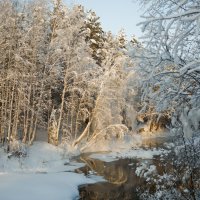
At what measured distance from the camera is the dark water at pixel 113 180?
13024 millimetres

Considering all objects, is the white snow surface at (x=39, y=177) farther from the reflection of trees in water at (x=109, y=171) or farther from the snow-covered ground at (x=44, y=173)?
the reflection of trees in water at (x=109, y=171)

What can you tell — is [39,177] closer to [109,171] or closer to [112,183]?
[112,183]

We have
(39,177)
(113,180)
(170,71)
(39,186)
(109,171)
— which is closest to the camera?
(170,71)

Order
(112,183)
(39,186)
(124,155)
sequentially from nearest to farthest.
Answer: (39,186) < (112,183) < (124,155)

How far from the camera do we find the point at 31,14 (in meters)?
21.6

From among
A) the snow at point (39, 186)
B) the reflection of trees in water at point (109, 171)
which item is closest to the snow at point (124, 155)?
the reflection of trees in water at point (109, 171)

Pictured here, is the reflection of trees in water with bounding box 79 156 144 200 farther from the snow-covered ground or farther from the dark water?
the snow-covered ground

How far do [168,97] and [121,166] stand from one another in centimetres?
1576

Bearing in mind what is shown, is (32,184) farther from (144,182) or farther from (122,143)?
(122,143)

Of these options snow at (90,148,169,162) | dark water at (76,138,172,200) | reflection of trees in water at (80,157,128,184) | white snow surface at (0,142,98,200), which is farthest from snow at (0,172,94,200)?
snow at (90,148,169,162)

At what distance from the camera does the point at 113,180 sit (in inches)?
624

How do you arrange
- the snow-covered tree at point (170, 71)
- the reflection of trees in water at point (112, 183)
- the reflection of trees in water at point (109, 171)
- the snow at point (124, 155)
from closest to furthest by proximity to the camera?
the snow-covered tree at point (170, 71), the reflection of trees in water at point (112, 183), the reflection of trees in water at point (109, 171), the snow at point (124, 155)

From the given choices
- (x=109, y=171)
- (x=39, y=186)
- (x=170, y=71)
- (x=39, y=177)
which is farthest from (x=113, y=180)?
(x=170, y=71)

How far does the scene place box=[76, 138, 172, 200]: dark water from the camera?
13024 mm
